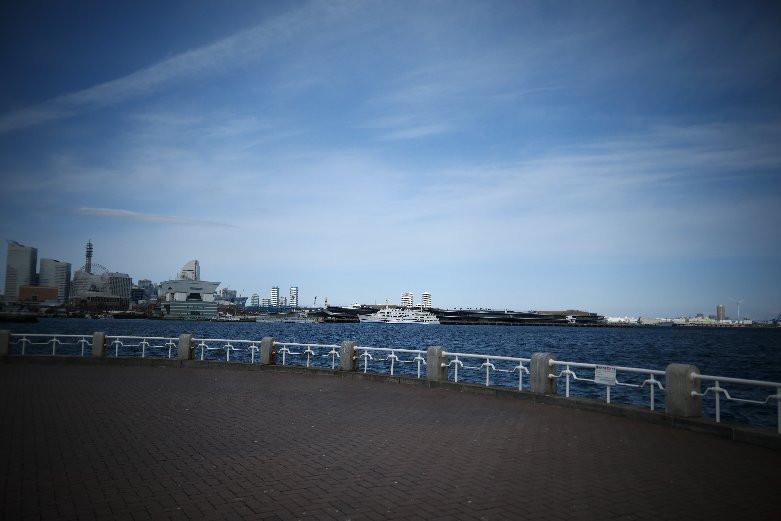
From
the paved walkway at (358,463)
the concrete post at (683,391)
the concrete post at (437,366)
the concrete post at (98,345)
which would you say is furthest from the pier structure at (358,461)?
the concrete post at (98,345)

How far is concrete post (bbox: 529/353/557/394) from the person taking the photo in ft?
47.8

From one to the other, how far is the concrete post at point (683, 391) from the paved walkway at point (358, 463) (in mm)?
508

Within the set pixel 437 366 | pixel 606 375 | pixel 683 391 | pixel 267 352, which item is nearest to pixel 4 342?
pixel 267 352

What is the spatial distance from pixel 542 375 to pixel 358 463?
796 centimetres

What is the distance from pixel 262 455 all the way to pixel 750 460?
7.69 m

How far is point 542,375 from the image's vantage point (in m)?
14.6

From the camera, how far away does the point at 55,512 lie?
5.84 meters

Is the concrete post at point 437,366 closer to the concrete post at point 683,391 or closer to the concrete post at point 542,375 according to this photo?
the concrete post at point 542,375

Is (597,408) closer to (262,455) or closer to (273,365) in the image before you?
(262,455)

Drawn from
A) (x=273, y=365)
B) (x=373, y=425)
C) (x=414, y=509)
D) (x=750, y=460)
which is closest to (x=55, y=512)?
(x=414, y=509)

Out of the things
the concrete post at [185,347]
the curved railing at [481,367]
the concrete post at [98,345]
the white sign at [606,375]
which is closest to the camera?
the curved railing at [481,367]

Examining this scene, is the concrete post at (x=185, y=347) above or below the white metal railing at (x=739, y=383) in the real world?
below

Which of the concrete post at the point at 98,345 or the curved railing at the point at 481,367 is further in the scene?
the concrete post at the point at 98,345

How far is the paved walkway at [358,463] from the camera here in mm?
6164
